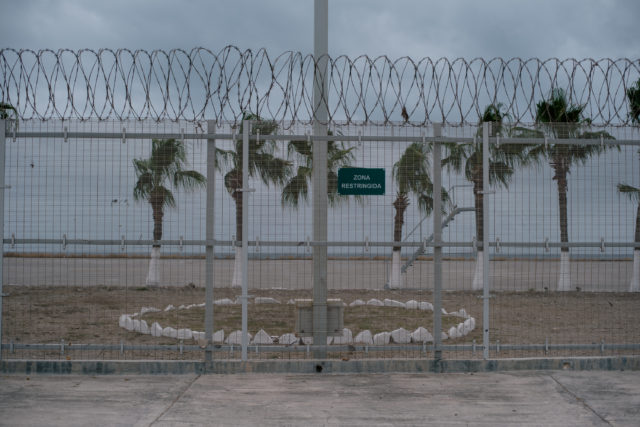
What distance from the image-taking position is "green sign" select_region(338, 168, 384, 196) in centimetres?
792

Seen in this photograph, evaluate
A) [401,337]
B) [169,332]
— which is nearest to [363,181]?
[401,337]

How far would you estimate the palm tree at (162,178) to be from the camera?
8.38 metres

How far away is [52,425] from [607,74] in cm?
765

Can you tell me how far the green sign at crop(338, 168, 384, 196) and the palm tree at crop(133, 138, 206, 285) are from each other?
197 cm

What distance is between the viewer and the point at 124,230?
8.04 metres

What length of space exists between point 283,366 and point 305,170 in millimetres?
2564

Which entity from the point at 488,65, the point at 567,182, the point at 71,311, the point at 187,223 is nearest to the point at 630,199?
the point at 567,182

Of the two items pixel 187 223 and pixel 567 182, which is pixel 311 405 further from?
pixel 567 182

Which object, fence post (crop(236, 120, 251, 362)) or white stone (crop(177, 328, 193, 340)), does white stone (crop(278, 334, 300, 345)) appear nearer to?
white stone (crop(177, 328, 193, 340))

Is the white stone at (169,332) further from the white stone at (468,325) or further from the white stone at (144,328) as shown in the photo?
the white stone at (468,325)

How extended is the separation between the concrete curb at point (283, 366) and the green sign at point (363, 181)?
2.10 meters

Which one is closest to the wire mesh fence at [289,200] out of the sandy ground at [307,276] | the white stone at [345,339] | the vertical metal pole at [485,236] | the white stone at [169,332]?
the vertical metal pole at [485,236]

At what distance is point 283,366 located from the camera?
310 inches

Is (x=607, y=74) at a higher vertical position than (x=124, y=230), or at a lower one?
higher
